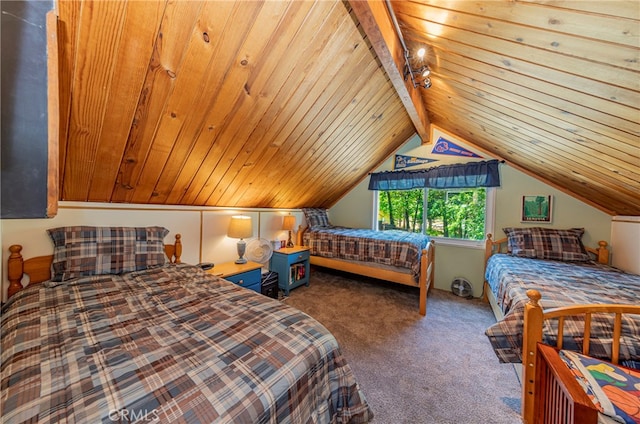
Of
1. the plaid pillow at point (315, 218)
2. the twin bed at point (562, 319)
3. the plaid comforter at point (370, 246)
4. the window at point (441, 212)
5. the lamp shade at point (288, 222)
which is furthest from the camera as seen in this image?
the plaid pillow at point (315, 218)

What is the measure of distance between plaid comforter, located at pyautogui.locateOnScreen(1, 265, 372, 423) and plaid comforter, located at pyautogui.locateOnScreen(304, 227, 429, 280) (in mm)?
1944

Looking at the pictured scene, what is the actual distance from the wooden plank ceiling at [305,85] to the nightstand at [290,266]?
1.24 m

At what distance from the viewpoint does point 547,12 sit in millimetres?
1017

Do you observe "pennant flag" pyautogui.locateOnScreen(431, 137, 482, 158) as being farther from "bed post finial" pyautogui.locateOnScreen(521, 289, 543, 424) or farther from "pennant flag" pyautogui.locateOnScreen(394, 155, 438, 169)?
"bed post finial" pyautogui.locateOnScreen(521, 289, 543, 424)

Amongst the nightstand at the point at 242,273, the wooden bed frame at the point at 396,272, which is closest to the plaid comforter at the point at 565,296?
the wooden bed frame at the point at 396,272

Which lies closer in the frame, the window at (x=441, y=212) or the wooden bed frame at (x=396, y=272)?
the wooden bed frame at (x=396, y=272)

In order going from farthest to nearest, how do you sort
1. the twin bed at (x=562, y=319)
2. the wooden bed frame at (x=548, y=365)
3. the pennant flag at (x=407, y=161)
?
the pennant flag at (x=407, y=161)
the twin bed at (x=562, y=319)
the wooden bed frame at (x=548, y=365)

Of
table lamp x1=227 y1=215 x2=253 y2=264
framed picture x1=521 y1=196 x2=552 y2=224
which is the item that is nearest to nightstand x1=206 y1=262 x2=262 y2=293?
table lamp x1=227 y1=215 x2=253 y2=264

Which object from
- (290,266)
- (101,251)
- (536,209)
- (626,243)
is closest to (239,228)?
(290,266)

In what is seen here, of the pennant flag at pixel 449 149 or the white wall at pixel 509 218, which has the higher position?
the pennant flag at pixel 449 149

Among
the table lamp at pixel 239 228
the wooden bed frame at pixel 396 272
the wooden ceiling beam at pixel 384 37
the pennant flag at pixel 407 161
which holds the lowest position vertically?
the wooden bed frame at pixel 396 272

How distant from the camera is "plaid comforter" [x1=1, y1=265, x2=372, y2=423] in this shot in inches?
27.2

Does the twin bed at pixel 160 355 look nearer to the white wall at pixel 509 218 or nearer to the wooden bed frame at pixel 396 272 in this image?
the wooden bed frame at pixel 396 272

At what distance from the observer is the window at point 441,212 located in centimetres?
335
